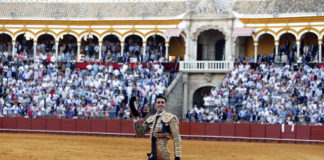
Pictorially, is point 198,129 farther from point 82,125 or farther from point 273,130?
point 82,125

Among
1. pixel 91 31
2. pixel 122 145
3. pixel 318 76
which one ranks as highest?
pixel 91 31

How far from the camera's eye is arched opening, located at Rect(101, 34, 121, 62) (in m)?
39.7

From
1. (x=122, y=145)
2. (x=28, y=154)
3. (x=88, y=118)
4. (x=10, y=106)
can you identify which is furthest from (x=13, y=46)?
(x=28, y=154)

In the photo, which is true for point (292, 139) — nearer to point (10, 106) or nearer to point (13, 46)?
point (10, 106)

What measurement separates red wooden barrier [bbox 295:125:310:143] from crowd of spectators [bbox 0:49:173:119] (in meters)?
6.96

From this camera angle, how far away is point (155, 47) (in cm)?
4072

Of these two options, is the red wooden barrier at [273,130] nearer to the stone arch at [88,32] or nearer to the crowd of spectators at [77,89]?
the crowd of spectators at [77,89]

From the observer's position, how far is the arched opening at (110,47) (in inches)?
1564

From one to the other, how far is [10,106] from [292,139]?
13924 mm

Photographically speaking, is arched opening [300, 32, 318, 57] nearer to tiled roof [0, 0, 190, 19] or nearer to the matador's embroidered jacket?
tiled roof [0, 0, 190, 19]

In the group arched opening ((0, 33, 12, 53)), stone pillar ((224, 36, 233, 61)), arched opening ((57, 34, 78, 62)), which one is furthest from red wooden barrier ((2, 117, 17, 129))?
stone pillar ((224, 36, 233, 61))

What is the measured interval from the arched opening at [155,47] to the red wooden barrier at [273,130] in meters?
11.0

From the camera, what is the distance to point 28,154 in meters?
20.1

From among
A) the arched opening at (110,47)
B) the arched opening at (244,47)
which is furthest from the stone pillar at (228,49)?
the arched opening at (110,47)
